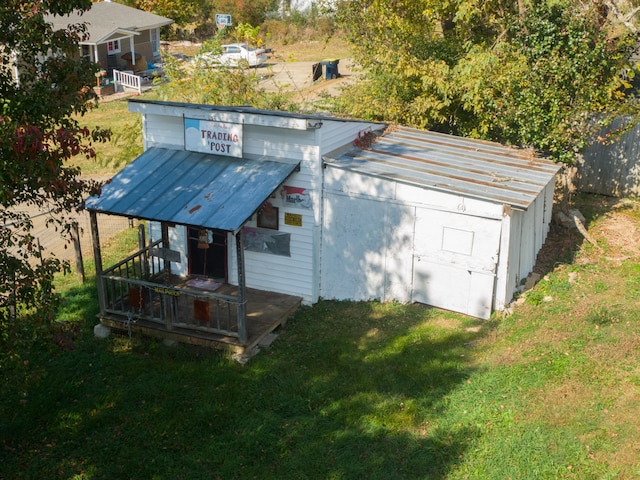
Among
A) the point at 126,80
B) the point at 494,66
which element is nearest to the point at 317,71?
the point at 126,80

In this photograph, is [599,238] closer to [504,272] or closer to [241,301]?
[504,272]

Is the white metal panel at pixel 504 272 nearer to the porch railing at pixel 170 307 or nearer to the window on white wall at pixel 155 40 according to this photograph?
the porch railing at pixel 170 307

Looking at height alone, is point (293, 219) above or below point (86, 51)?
below

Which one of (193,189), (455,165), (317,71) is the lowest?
(317,71)

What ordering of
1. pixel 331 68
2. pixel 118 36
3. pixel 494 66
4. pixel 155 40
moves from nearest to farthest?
pixel 494 66 < pixel 331 68 < pixel 118 36 < pixel 155 40

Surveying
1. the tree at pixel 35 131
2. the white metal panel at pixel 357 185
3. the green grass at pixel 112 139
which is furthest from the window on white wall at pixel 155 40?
the tree at pixel 35 131

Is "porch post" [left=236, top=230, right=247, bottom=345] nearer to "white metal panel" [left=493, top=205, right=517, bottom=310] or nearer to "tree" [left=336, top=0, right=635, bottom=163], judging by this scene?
"white metal panel" [left=493, top=205, right=517, bottom=310]

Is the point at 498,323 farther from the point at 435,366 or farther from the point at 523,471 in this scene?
the point at 523,471

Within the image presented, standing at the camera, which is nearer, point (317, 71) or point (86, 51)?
point (317, 71)
